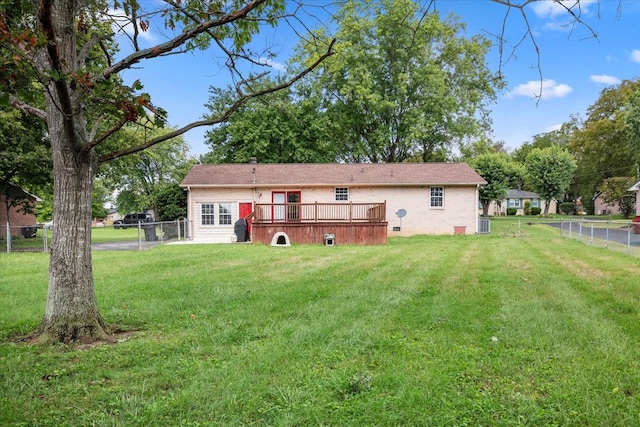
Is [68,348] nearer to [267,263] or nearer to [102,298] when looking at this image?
[102,298]

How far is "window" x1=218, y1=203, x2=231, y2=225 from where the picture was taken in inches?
800

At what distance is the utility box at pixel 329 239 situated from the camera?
53.7ft

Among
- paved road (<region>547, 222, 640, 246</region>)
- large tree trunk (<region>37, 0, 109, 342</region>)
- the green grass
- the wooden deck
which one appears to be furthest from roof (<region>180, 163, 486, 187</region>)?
large tree trunk (<region>37, 0, 109, 342</region>)

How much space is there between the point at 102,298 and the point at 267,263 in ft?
14.7

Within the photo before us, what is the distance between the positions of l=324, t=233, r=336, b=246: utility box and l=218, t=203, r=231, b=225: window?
6186 millimetres

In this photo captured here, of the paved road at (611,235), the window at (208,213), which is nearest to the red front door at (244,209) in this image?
the window at (208,213)

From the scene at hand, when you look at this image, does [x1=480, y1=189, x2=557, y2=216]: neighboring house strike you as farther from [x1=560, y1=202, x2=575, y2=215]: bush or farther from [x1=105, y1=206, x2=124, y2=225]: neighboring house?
[x1=105, y1=206, x2=124, y2=225]: neighboring house

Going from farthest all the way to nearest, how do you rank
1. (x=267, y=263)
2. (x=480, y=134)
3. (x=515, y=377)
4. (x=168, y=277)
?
(x=480, y=134) < (x=267, y=263) < (x=168, y=277) < (x=515, y=377)

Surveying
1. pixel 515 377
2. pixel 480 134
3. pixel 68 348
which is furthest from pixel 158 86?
pixel 480 134

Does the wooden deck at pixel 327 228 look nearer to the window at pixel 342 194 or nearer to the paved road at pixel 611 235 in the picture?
the window at pixel 342 194

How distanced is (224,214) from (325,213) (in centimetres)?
574

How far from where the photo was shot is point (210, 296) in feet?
20.8

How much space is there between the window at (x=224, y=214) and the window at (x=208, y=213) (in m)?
0.31

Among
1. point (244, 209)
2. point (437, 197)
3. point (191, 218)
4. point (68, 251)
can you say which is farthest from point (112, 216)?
point (68, 251)
